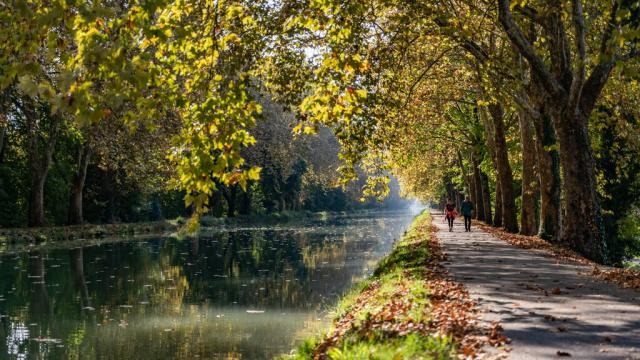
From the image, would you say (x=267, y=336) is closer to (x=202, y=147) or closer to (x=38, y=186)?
(x=202, y=147)

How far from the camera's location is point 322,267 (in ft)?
83.8

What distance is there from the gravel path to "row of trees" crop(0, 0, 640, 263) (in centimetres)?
309

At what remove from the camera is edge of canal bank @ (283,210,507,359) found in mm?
7594

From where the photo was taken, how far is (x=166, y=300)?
17.5m

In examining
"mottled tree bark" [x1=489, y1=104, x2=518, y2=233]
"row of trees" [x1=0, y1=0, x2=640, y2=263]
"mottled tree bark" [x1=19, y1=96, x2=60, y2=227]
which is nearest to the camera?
"row of trees" [x1=0, y1=0, x2=640, y2=263]

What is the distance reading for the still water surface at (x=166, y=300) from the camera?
1229 cm

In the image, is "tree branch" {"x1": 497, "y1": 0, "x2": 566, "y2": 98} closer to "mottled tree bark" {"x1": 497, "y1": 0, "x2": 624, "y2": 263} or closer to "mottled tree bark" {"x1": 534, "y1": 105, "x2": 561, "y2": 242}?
"mottled tree bark" {"x1": 497, "y1": 0, "x2": 624, "y2": 263}

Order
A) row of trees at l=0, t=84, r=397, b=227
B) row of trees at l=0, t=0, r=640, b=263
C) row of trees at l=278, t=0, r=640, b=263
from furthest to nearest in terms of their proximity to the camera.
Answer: row of trees at l=0, t=84, r=397, b=227
row of trees at l=278, t=0, r=640, b=263
row of trees at l=0, t=0, r=640, b=263

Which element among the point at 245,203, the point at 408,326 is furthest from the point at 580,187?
the point at 245,203

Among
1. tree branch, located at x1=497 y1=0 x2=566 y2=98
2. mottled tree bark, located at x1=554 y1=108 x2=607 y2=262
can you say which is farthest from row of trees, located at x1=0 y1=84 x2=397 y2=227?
mottled tree bark, located at x1=554 y1=108 x2=607 y2=262

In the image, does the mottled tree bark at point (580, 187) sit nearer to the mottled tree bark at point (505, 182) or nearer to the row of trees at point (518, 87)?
the row of trees at point (518, 87)

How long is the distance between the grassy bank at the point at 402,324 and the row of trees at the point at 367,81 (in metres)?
2.54

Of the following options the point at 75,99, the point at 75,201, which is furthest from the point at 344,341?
the point at 75,201

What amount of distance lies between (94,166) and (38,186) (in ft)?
39.4
